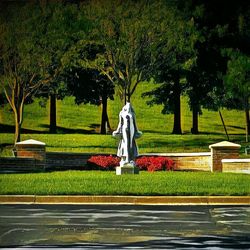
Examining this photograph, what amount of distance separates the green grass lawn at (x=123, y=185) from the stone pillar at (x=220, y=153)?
20.6ft

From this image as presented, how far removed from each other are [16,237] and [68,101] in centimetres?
7896

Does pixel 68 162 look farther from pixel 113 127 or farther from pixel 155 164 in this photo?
pixel 113 127

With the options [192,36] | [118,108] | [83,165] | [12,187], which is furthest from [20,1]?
[118,108]

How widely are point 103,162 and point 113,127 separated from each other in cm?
4415

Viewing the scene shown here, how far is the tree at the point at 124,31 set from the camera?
4447 centimetres

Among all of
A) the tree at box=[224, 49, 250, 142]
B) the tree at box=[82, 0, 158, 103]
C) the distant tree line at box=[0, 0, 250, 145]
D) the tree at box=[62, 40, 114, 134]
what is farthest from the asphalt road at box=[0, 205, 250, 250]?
the tree at box=[62, 40, 114, 134]

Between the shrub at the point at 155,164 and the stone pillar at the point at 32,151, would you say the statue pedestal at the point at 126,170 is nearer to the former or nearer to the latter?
the shrub at the point at 155,164

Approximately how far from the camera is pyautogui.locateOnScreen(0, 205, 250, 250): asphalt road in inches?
430

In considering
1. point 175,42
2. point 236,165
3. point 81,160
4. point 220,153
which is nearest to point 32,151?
point 81,160

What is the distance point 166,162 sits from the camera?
101 ft

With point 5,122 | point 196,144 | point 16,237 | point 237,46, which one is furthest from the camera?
point 5,122

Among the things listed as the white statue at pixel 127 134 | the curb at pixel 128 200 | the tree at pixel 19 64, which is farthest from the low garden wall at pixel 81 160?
the tree at pixel 19 64

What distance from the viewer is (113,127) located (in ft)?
246

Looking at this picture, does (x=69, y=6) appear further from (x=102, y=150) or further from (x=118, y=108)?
(x=118, y=108)
